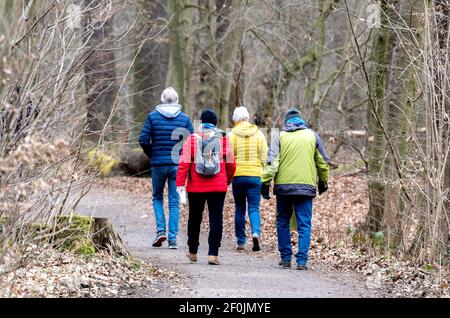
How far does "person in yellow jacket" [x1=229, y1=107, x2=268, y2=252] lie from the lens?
1282cm

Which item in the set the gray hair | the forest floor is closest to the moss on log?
the forest floor

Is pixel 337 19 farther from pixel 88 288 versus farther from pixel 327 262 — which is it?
pixel 88 288

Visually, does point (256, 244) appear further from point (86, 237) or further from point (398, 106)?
point (86, 237)

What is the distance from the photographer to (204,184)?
1049cm

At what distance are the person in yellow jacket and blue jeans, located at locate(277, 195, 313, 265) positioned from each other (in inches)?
83.9

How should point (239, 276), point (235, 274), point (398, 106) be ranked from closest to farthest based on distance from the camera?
1. point (239, 276)
2. point (235, 274)
3. point (398, 106)

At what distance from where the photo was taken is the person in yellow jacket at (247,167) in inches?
505

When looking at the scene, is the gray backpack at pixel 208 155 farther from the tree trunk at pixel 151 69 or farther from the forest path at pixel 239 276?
the tree trunk at pixel 151 69

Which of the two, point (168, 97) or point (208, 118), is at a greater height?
point (168, 97)

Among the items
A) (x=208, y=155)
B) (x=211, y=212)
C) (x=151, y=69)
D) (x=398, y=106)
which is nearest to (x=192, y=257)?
(x=211, y=212)

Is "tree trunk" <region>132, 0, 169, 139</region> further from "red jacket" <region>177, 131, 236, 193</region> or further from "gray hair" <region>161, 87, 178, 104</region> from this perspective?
"red jacket" <region>177, 131, 236, 193</region>

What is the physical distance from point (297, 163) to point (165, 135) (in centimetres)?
269
